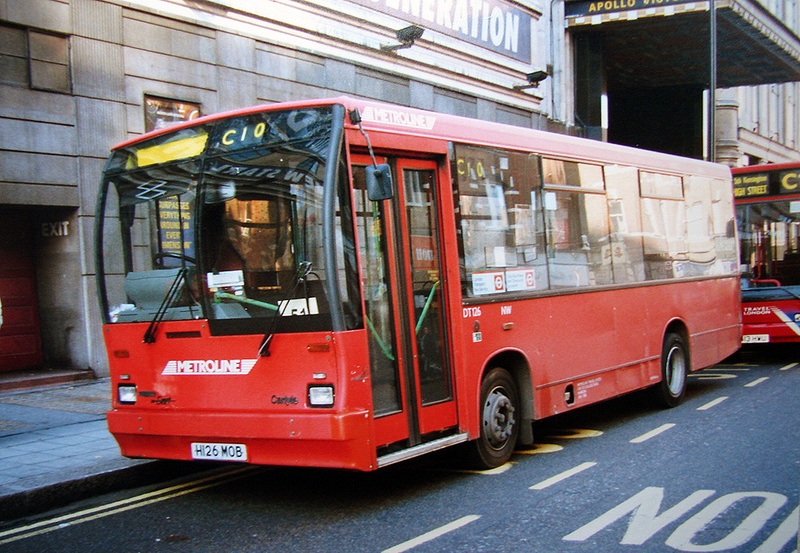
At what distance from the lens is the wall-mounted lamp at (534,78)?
2109cm

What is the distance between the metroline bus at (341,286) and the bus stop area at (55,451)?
47cm

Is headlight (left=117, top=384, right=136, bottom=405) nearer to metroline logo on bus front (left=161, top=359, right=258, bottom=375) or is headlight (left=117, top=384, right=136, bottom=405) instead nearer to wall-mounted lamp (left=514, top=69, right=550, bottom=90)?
metroline logo on bus front (left=161, top=359, right=258, bottom=375)

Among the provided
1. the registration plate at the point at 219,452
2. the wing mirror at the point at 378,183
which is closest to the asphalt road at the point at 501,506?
the registration plate at the point at 219,452

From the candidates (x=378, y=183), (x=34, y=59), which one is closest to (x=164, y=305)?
(x=378, y=183)

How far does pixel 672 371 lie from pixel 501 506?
4974 mm

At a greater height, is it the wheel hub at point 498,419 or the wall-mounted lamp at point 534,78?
the wall-mounted lamp at point 534,78

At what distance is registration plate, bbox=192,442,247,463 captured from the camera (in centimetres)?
559

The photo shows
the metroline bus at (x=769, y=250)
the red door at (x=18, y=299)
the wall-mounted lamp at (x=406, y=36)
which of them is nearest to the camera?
the red door at (x=18, y=299)

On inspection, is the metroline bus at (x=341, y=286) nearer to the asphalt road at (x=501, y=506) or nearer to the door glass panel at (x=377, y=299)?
the door glass panel at (x=377, y=299)

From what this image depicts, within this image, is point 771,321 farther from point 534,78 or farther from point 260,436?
point 260,436

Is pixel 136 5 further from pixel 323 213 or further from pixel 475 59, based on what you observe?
pixel 475 59

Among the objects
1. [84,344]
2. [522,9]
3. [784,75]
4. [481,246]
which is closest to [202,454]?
[481,246]

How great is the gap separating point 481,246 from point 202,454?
2783 mm

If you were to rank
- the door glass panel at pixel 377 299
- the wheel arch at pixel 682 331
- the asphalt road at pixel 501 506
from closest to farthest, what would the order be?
the asphalt road at pixel 501 506, the door glass panel at pixel 377 299, the wheel arch at pixel 682 331
